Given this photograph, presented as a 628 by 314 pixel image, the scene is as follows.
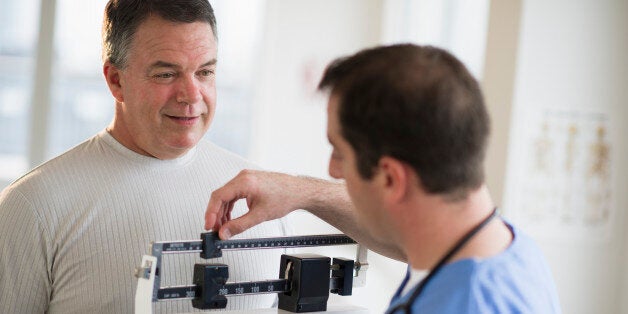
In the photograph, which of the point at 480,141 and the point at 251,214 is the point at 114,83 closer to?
the point at 251,214

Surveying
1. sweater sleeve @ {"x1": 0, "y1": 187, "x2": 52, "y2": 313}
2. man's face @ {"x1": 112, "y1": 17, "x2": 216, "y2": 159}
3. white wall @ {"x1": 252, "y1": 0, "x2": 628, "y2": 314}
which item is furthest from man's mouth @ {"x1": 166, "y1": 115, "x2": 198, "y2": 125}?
white wall @ {"x1": 252, "y1": 0, "x2": 628, "y2": 314}

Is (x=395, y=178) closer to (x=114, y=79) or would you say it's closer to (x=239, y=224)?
(x=239, y=224)

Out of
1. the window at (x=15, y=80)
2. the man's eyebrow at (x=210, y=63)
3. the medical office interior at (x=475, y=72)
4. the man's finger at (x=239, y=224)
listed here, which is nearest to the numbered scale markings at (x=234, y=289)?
the man's finger at (x=239, y=224)

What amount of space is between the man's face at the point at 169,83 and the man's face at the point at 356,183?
0.71 metres

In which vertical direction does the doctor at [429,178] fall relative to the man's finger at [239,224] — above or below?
above

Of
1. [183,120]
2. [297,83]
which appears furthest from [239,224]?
[297,83]

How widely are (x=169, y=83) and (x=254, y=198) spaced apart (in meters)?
0.37

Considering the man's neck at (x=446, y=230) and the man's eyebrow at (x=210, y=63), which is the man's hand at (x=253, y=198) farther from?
the man's neck at (x=446, y=230)

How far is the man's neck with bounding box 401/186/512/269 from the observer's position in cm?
116

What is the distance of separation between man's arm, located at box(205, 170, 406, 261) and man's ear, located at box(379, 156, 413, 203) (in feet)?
1.69

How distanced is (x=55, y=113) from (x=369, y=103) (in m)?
5.07

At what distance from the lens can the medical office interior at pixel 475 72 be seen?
3.91m

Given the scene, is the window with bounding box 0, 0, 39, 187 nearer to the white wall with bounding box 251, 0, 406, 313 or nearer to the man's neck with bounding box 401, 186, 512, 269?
the white wall with bounding box 251, 0, 406, 313

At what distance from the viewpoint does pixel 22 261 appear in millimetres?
1753
